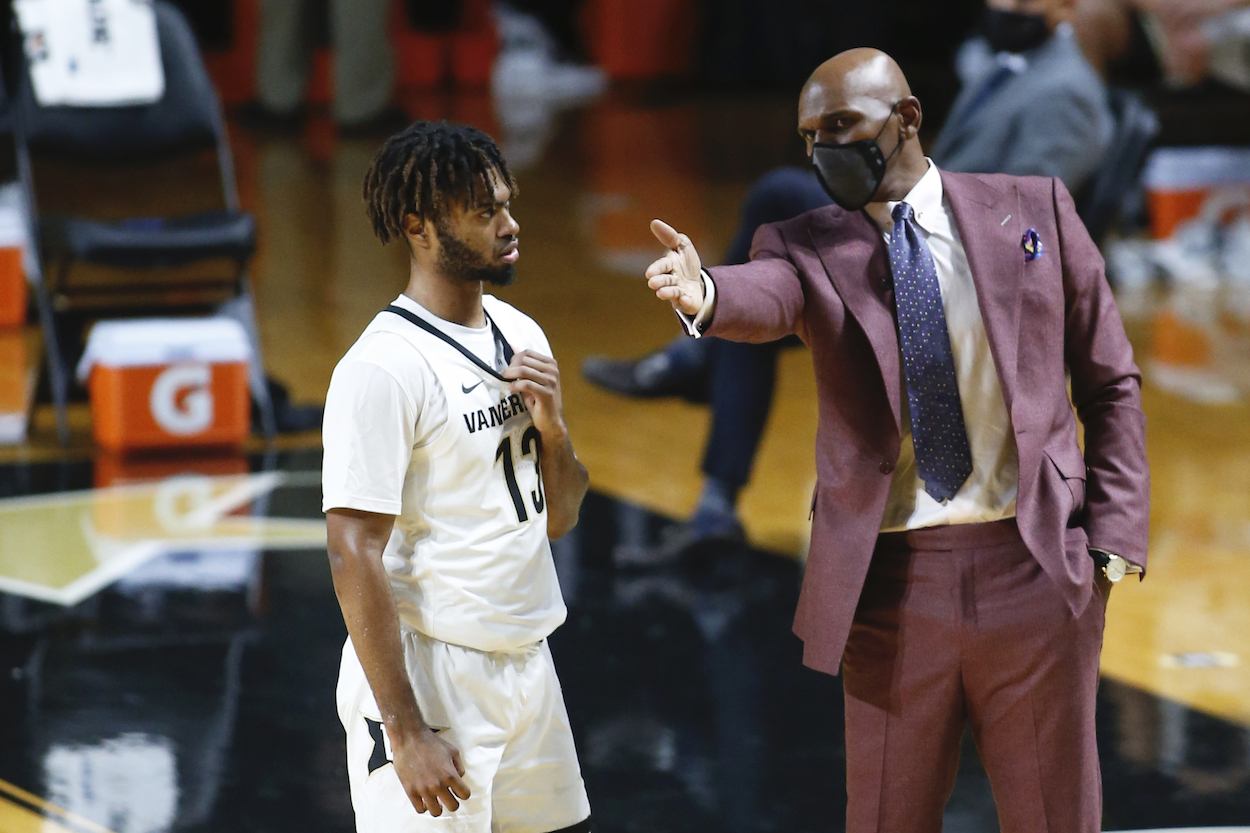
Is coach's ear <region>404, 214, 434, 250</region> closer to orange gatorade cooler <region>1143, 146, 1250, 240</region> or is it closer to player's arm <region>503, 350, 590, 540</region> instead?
player's arm <region>503, 350, 590, 540</region>

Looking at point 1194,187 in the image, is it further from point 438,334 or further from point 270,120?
point 438,334

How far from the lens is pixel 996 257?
2.41 meters

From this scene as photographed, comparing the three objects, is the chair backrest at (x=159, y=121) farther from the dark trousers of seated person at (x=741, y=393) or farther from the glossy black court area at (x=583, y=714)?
the dark trousers of seated person at (x=741, y=393)

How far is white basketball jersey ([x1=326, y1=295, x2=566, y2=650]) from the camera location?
7.66 feet

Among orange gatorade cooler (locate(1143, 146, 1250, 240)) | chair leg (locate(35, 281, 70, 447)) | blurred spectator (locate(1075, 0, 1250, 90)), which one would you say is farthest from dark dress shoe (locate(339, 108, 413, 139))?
chair leg (locate(35, 281, 70, 447))

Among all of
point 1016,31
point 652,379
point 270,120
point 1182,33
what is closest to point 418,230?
point 1016,31

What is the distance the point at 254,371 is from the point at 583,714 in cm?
268

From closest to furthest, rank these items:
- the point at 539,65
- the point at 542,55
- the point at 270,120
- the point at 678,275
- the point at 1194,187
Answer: the point at 678,275 → the point at 1194,187 → the point at 270,120 → the point at 539,65 → the point at 542,55

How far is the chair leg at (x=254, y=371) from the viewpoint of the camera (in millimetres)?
6242

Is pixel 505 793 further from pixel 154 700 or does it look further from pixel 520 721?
pixel 154 700

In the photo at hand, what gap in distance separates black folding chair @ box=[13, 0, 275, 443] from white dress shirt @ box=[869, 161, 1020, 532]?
4.10 m

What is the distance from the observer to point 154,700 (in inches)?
160

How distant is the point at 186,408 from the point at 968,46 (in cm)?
731

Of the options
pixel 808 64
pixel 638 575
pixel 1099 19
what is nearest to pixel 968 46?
→ pixel 1099 19
